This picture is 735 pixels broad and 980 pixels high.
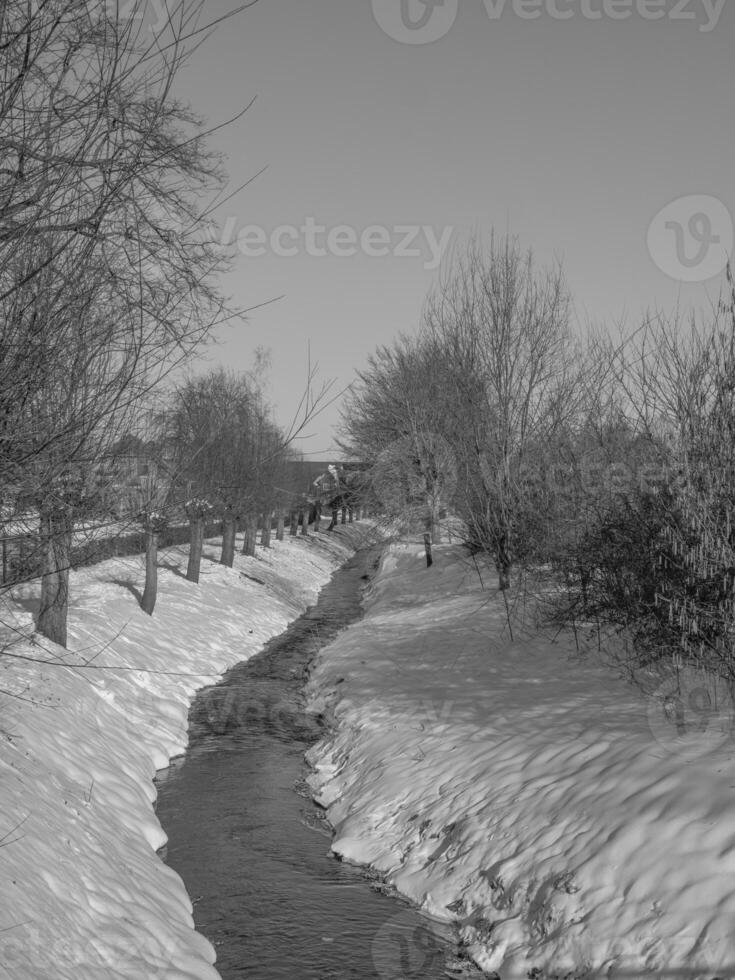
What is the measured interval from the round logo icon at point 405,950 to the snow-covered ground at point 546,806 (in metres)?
0.05

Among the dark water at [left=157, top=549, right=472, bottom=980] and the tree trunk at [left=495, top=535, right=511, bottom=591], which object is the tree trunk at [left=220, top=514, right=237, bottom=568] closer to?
the dark water at [left=157, top=549, right=472, bottom=980]

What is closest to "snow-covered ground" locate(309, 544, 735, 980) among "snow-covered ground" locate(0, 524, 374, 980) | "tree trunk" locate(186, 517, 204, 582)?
"snow-covered ground" locate(0, 524, 374, 980)

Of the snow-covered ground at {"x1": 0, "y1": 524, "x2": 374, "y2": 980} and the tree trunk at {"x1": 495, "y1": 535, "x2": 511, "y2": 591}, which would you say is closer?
the snow-covered ground at {"x1": 0, "y1": 524, "x2": 374, "y2": 980}

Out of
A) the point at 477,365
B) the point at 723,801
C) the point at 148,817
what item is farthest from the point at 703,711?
the point at 477,365

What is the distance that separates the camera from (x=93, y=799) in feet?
30.2

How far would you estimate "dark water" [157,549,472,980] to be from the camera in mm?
7379

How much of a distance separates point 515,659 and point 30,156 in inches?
467

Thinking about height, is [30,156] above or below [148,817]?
above

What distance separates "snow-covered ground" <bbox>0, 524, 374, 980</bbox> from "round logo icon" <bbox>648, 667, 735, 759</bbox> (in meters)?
4.59

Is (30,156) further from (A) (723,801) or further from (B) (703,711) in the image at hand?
(B) (703,711)

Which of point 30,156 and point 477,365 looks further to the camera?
point 477,365

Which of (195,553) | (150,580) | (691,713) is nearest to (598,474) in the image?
(691,713)

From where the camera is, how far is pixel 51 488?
4035 mm

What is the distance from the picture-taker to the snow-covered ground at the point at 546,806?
649 cm
